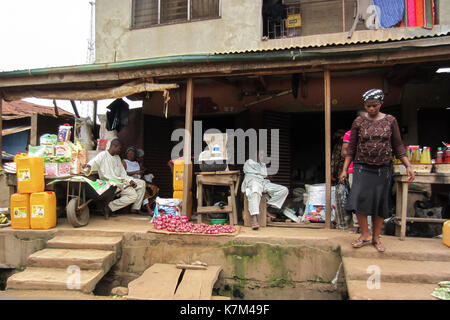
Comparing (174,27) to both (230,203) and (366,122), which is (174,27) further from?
(366,122)

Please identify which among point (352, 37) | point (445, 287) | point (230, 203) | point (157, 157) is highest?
point (352, 37)

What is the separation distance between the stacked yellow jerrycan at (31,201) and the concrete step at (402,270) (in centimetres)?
472

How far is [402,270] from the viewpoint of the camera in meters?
3.73

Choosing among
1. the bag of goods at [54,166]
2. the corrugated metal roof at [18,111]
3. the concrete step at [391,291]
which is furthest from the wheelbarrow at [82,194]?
the corrugated metal roof at [18,111]

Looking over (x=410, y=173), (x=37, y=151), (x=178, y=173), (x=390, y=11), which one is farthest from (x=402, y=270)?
(x=390, y=11)

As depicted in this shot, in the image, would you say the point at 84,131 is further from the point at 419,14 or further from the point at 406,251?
the point at 419,14

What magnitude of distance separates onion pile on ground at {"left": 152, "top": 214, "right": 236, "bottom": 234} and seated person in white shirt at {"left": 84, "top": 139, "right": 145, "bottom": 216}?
154 cm

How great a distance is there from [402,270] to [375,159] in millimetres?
1333

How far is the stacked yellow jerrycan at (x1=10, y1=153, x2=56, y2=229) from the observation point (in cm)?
537

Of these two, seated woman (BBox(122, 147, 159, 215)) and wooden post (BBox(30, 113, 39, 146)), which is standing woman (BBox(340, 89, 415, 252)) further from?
wooden post (BBox(30, 113, 39, 146))

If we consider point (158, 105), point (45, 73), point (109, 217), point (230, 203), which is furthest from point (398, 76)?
point (45, 73)

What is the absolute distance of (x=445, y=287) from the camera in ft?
11.2

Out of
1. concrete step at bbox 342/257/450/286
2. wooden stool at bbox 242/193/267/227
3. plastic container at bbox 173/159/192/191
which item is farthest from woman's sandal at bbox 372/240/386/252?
plastic container at bbox 173/159/192/191

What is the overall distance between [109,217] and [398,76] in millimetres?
6669
